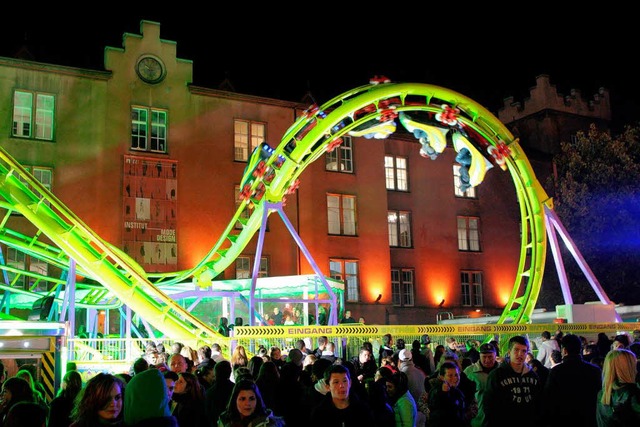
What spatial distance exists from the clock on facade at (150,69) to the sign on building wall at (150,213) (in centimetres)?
371

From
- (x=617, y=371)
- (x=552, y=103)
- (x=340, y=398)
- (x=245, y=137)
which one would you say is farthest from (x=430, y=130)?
(x=552, y=103)

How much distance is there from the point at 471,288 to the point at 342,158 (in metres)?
10.7

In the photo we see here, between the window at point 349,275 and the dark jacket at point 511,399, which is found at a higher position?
the window at point 349,275

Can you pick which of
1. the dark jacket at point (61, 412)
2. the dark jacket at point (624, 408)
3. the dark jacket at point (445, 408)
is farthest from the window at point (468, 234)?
the dark jacket at point (61, 412)

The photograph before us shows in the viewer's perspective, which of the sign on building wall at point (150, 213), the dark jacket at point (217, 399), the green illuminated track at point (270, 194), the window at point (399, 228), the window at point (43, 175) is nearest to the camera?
the dark jacket at point (217, 399)

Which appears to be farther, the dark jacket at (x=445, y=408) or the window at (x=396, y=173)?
the window at (x=396, y=173)

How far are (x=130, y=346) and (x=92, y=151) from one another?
1522 cm

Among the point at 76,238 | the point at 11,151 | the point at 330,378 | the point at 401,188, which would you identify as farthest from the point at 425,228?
the point at 330,378

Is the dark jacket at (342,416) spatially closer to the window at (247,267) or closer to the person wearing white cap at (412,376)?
the person wearing white cap at (412,376)

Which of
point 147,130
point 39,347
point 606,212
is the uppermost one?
point 147,130

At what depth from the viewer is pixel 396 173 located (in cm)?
4031

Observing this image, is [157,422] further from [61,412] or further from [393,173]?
[393,173]

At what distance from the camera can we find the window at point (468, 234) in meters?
42.2

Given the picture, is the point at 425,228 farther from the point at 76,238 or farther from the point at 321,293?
the point at 76,238
